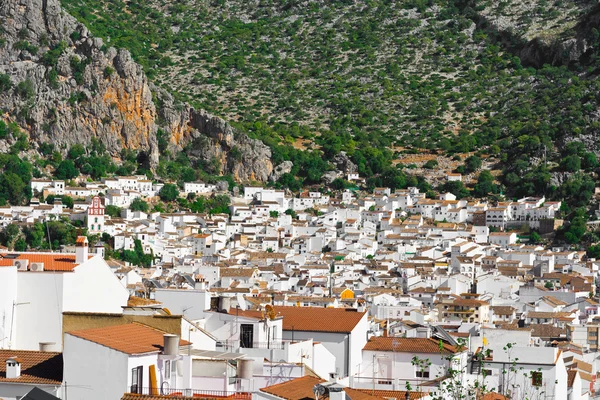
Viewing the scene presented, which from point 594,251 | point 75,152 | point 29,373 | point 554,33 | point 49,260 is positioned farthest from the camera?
point 554,33

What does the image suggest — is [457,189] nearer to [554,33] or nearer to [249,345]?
[554,33]

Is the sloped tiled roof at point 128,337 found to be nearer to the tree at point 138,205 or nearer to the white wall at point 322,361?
the white wall at point 322,361

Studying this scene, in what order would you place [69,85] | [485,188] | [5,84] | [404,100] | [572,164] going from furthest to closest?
1. [404,100]
2. [485,188]
3. [69,85]
4. [572,164]
5. [5,84]

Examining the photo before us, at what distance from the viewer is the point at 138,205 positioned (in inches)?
5032

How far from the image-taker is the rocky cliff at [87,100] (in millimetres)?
142000

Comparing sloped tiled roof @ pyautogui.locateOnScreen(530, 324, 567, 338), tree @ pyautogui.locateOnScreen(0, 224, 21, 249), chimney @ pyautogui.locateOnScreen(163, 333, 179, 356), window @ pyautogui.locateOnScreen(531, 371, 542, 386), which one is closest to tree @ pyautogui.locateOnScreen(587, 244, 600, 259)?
tree @ pyautogui.locateOnScreen(0, 224, 21, 249)

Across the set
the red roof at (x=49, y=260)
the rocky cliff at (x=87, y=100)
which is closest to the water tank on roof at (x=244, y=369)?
the red roof at (x=49, y=260)

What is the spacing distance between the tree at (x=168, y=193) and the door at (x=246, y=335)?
360 feet

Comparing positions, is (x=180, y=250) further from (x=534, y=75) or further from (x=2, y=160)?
(x=534, y=75)

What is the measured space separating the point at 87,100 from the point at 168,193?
1601 cm

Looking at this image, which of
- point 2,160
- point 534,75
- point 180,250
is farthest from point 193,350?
point 534,75

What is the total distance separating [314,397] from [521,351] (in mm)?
13024

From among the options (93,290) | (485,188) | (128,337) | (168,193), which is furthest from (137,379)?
(485,188)

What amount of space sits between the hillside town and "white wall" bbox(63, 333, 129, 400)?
2cm
